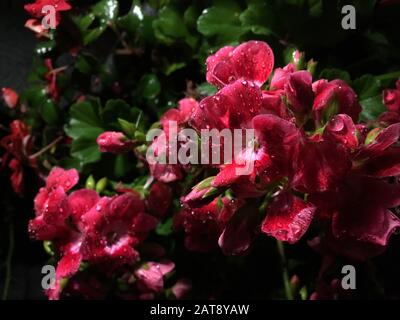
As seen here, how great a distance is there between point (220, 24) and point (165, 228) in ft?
1.18

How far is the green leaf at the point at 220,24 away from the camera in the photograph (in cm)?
81

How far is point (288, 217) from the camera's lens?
480mm

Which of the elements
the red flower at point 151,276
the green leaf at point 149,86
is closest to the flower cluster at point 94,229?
the red flower at point 151,276

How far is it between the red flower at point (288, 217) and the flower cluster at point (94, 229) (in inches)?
10.5

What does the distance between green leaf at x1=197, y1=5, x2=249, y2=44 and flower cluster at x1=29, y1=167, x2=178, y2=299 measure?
0.29 metres

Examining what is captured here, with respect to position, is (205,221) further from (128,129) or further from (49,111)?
(49,111)

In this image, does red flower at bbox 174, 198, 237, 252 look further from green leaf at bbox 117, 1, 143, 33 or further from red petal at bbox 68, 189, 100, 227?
green leaf at bbox 117, 1, 143, 33

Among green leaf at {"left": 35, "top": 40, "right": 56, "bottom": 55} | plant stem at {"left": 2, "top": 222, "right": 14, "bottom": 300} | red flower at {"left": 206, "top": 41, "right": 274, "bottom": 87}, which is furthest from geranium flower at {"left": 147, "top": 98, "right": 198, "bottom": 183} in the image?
plant stem at {"left": 2, "top": 222, "right": 14, "bottom": 300}

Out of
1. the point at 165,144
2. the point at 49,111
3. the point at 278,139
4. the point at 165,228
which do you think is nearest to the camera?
the point at 278,139

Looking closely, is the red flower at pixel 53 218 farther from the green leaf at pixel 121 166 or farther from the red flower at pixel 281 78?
the red flower at pixel 281 78

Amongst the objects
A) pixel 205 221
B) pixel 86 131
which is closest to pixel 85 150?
pixel 86 131

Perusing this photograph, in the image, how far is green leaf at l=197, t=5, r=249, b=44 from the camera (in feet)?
2.67

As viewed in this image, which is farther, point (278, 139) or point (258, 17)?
point (258, 17)

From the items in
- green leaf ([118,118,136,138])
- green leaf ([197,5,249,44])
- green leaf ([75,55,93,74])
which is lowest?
green leaf ([118,118,136,138])
